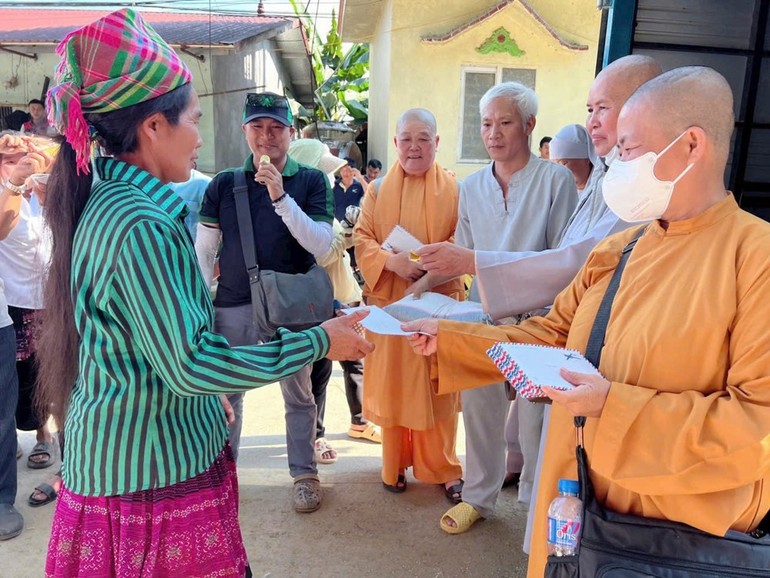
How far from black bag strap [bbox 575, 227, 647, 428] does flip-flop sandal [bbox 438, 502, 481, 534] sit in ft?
5.56

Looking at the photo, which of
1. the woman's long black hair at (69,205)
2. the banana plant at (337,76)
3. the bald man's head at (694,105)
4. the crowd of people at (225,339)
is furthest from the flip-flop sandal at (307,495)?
the banana plant at (337,76)

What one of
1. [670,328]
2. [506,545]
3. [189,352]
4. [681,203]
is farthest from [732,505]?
[506,545]

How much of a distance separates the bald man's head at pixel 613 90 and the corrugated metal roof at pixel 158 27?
800 cm

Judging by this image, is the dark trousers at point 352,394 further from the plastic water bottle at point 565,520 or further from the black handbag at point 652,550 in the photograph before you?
the black handbag at point 652,550

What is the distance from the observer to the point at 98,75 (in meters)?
1.38

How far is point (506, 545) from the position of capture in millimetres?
2936

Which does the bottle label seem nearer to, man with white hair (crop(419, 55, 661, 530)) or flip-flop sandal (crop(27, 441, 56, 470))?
man with white hair (crop(419, 55, 661, 530))

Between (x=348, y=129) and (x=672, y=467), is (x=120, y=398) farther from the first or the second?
(x=348, y=129)

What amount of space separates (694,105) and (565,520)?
101 centimetres

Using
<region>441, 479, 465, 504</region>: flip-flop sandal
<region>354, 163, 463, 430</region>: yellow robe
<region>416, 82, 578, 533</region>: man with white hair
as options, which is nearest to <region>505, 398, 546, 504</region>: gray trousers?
<region>416, 82, 578, 533</region>: man with white hair

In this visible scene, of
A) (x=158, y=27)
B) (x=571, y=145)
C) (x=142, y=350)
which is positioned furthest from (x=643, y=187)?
(x=158, y=27)

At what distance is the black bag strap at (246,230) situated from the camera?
118 inches

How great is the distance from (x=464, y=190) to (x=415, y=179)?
46 cm

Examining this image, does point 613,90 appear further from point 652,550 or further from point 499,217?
point 652,550
